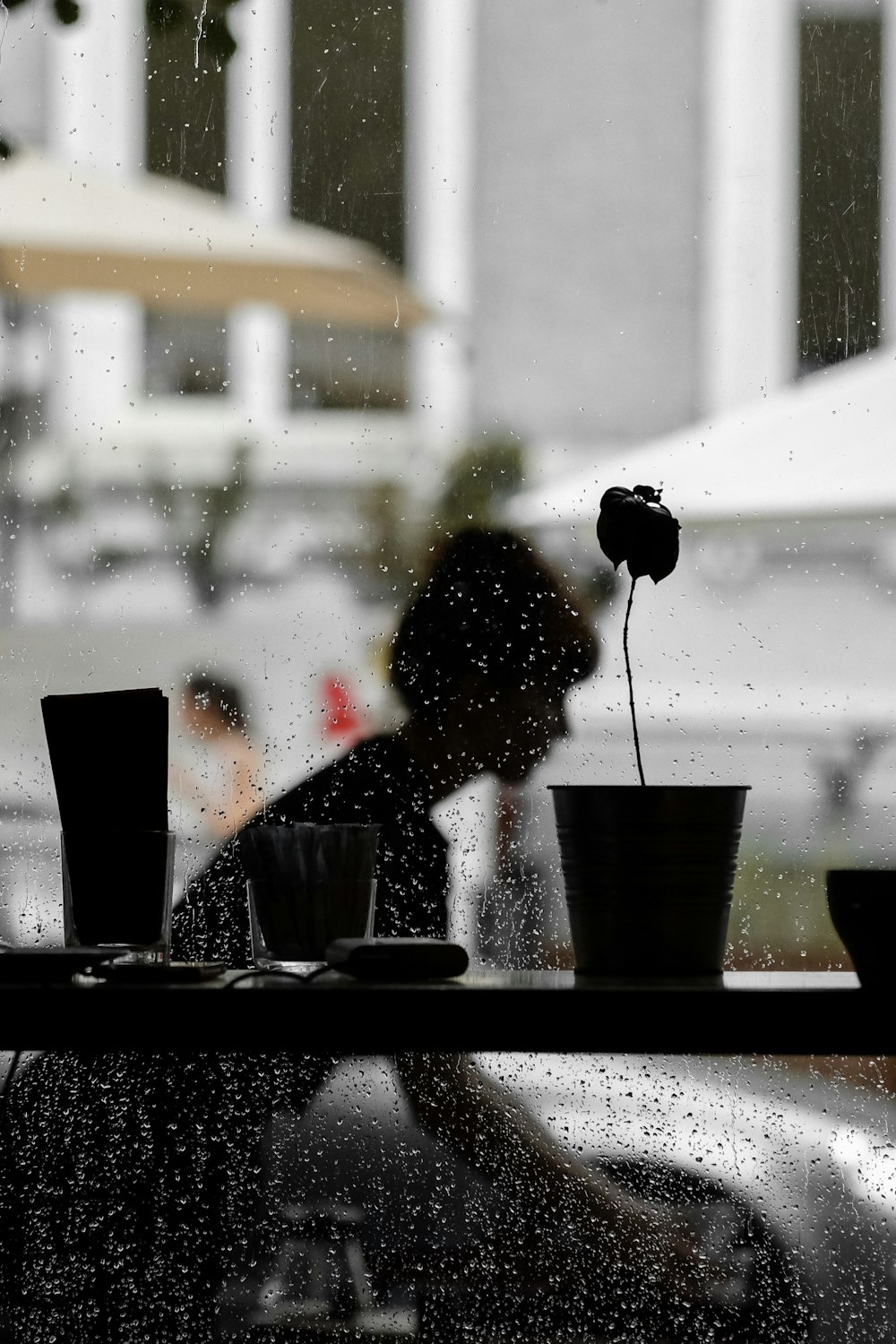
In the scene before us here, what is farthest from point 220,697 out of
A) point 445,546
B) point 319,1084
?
point 319,1084

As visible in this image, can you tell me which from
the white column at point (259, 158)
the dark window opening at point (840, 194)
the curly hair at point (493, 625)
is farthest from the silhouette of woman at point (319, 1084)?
the dark window opening at point (840, 194)

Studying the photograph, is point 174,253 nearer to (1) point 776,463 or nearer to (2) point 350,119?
(2) point 350,119

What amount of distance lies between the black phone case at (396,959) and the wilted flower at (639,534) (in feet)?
1.00

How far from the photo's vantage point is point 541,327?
120 cm

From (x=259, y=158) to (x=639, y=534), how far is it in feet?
1.73

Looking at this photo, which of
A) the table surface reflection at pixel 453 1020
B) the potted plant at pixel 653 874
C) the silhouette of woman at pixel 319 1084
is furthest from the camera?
the silhouette of woman at pixel 319 1084

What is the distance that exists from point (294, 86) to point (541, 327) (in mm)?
305

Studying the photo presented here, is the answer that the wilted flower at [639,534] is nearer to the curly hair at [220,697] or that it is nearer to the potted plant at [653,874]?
the potted plant at [653,874]

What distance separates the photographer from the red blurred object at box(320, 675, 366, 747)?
1.18 meters

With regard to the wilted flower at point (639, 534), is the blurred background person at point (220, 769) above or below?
below

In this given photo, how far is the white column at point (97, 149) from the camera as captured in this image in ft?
3.96

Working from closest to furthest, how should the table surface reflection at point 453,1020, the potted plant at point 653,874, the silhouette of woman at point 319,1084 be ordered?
the table surface reflection at point 453,1020, the potted plant at point 653,874, the silhouette of woman at point 319,1084

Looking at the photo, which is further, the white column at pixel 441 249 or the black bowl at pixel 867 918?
the white column at pixel 441 249

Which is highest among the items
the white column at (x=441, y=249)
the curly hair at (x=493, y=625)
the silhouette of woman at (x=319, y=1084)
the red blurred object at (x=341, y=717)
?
the white column at (x=441, y=249)
